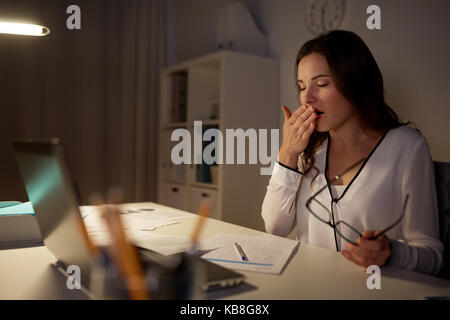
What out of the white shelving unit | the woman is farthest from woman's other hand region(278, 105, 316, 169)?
the white shelving unit

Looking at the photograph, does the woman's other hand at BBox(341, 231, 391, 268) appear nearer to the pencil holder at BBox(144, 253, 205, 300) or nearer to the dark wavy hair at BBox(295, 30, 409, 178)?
the pencil holder at BBox(144, 253, 205, 300)

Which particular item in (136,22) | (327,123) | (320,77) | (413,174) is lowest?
(413,174)

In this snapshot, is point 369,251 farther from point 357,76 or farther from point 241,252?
point 357,76

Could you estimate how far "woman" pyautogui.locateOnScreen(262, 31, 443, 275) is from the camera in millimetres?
1029

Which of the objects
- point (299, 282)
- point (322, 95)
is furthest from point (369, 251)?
point (322, 95)

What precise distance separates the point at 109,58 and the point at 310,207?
2380 mm

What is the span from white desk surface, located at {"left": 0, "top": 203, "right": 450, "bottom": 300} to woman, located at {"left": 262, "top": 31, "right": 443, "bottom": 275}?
0.24 meters

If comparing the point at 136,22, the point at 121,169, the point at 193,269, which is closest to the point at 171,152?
the point at 121,169

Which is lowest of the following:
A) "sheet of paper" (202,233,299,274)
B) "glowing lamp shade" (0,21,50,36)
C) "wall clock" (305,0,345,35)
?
"sheet of paper" (202,233,299,274)

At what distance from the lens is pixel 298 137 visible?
1.20 m

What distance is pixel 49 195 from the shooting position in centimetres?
60

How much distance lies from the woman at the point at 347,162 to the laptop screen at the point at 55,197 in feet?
2.16

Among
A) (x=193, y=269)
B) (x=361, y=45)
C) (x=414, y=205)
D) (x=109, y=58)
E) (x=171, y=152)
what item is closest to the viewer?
(x=193, y=269)
